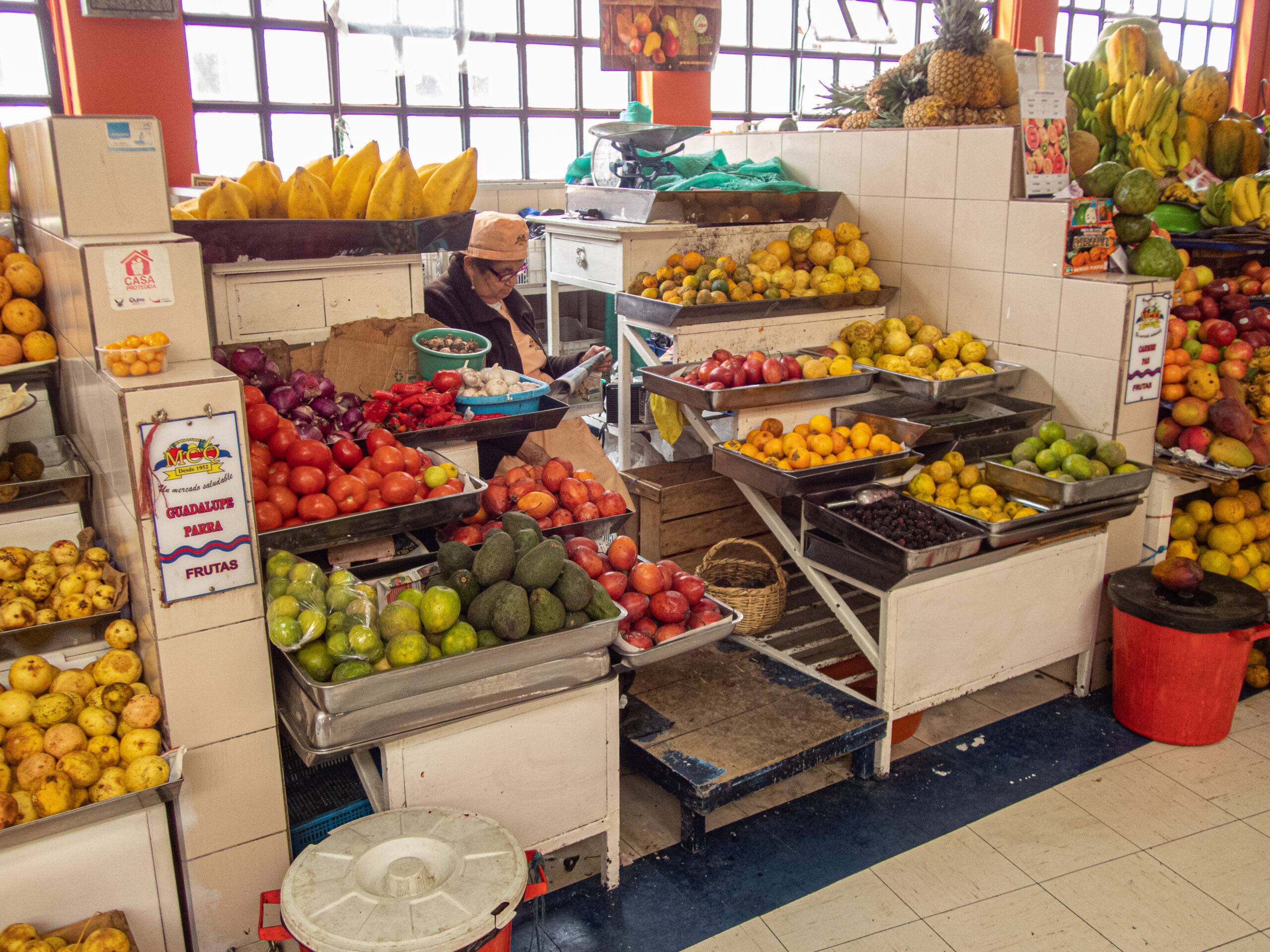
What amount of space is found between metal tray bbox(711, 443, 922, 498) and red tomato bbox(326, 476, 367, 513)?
146cm

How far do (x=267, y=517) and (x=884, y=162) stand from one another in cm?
315

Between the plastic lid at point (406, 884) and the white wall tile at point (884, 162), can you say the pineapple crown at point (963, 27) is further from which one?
the plastic lid at point (406, 884)

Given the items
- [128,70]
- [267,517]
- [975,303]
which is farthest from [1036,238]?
[128,70]

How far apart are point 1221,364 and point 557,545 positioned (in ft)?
9.65

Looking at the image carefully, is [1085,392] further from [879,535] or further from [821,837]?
[821,837]

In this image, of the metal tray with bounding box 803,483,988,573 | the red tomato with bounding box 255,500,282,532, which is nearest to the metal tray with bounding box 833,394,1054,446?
the metal tray with bounding box 803,483,988,573

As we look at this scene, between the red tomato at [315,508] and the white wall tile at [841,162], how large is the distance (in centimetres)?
302

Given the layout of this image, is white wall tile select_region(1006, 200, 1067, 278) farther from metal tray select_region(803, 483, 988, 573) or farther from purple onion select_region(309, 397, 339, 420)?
purple onion select_region(309, 397, 339, 420)

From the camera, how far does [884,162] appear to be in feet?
14.4

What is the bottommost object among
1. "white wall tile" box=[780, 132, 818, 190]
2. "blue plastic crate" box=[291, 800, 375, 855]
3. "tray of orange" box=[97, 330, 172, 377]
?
"blue plastic crate" box=[291, 800, 375, 855]

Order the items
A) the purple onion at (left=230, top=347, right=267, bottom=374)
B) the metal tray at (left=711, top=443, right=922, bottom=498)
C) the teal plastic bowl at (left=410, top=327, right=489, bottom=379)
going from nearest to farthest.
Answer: the purple onion at (left=230, top=347, right=267, bottom=374) → the teal plastic bowl at (left=410, top=327, right=489, bottom=379) → the metal tray at (left=711, top=443, right=922, bottom=498)

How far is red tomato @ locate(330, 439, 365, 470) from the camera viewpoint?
2.67 meters

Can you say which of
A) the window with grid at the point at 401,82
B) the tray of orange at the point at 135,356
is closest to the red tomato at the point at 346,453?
the tray of orange at the point at 135,356

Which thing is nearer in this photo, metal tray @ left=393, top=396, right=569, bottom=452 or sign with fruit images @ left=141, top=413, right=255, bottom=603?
sign with fruit images @ left=141, top=413, right=255, bottom=603
